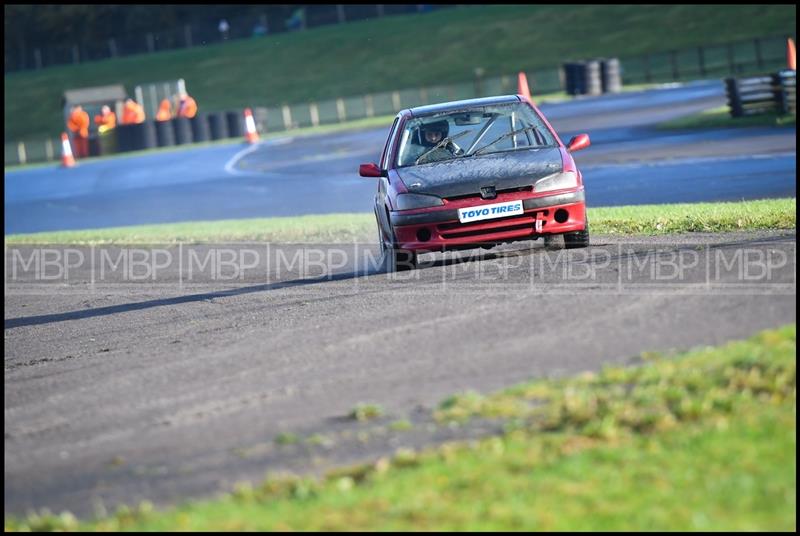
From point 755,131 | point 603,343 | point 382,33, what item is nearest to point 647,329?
point 603,343

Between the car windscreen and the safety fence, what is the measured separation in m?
40.8

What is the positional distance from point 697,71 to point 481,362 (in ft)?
159

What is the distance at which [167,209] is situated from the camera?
1102 inches

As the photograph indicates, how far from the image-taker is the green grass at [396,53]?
66.8 m

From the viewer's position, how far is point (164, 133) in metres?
48.3

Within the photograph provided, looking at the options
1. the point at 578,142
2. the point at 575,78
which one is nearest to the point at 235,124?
the point at 575,78

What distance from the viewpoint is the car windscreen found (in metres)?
12.5

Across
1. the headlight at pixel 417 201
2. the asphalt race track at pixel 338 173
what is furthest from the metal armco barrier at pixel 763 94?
the headlight at pixel 417 201

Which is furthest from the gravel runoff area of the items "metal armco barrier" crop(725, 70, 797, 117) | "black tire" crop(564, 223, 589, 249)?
"metal armco barrier" crop(725, 70, 797, 117)

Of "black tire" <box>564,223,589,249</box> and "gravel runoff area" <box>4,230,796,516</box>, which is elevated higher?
"black tire" <box>564,223,589,249</box>

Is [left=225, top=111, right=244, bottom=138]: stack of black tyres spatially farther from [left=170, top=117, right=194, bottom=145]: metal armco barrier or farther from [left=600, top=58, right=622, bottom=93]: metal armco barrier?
[left=600, top=58, right=622, bottom=93]: metal armco barrier

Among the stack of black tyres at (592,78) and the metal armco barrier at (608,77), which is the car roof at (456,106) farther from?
the metal armco barrier at (608,77)

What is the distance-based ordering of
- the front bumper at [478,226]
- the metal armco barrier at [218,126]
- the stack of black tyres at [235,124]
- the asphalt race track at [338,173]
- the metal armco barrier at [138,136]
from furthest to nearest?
the stack of black tyres at [235,124] → the metal armco barrier at [218,126] → the metal armco barrier at [138,136] → the asphalt race track at [338,173] → the front bumper at [478,226]

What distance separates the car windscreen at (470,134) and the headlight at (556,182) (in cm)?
78
